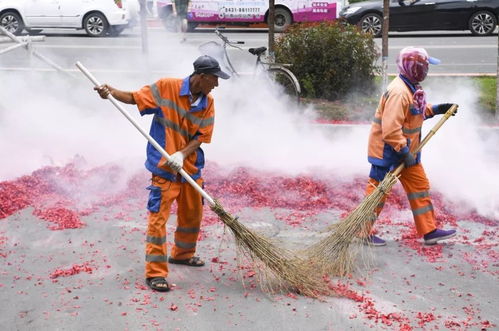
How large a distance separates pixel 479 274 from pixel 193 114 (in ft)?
7.37

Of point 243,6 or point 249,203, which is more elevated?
point 243,6

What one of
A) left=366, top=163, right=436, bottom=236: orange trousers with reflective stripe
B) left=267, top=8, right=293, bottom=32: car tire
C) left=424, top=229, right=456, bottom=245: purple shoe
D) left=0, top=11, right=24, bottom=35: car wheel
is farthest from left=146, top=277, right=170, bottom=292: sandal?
left=267, top=8, right=293, bottom=32: car tire

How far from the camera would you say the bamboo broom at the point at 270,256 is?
4.82 metres

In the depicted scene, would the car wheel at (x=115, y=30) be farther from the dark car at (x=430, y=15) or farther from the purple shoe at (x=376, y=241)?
the purple shoe at (x=376, y=241)

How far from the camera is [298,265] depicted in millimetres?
4938

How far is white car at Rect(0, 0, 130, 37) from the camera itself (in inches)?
679

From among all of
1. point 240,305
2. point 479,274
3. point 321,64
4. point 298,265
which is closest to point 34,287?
point 240,305

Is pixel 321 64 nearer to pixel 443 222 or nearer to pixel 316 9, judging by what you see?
pixel 443 222

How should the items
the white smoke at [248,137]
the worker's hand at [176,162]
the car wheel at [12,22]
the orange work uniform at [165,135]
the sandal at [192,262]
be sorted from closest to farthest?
the worker's hand at [176,162] → the orange work uniform at [165,135] → the sandal at [192,262] → the white smoke at [248,137] → the car wheel at [12,22]

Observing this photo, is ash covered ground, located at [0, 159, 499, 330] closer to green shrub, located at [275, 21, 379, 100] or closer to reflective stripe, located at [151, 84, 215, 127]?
reflective stripe, located at [151, 84, 215, 127]

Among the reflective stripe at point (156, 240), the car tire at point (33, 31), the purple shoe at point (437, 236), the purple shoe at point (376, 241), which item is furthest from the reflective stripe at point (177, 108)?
the car tire at point (33, 31)

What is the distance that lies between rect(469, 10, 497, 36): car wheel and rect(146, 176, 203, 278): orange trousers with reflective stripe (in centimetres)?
1416

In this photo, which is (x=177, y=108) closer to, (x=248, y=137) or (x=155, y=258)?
(x=155, y=258)

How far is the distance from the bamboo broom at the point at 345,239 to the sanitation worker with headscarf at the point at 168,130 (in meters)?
1.01
